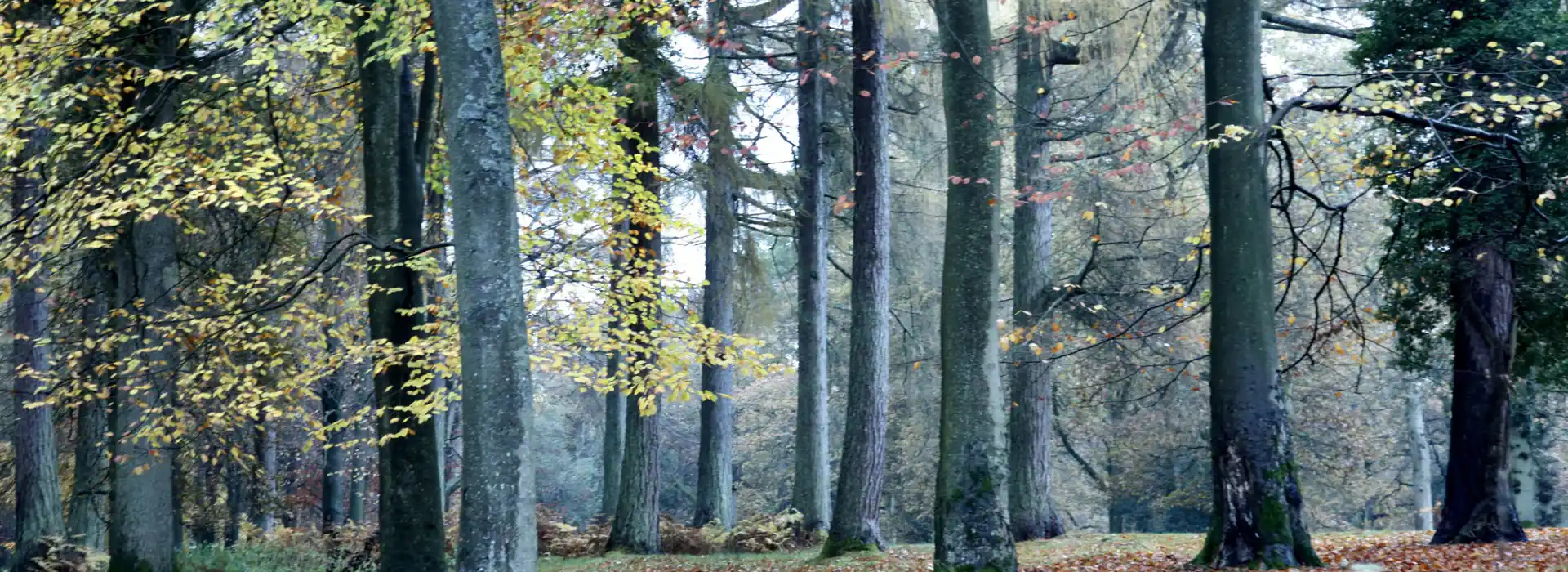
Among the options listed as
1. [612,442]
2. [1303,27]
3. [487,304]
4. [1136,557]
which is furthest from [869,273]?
[487,304]

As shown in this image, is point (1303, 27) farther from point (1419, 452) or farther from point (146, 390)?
point (1419, 452)

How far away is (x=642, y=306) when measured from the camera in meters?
10.0

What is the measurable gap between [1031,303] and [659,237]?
5.26 m

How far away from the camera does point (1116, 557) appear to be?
10891 millimetres

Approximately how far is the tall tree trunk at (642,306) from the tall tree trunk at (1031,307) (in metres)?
4.97

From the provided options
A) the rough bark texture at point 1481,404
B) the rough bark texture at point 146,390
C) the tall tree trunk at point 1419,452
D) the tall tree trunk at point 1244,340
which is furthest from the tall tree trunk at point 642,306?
the tall tree trunk at point 1419,452

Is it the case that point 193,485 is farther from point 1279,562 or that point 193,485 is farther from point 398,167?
point 1279,562

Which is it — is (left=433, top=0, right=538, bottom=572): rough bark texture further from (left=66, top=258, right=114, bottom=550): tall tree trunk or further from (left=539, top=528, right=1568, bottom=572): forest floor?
(left=66, top=258, right=114, bottom=550): tall tree trunk

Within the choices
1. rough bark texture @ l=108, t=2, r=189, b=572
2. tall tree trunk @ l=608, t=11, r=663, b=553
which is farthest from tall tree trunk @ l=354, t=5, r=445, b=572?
rough bark texture @ l=108, t=2, r=189, b=572

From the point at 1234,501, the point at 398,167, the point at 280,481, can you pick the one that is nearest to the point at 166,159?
the point at 398,167

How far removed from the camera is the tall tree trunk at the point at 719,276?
522 inches

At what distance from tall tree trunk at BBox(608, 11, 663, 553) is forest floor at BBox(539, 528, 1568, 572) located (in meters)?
0.76

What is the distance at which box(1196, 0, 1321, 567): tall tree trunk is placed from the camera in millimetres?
8312

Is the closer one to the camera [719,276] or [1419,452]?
[719,276]
